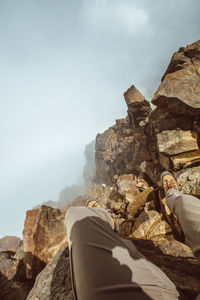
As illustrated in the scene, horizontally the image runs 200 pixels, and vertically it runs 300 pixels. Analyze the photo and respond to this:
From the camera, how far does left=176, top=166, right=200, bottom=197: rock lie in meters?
4.07

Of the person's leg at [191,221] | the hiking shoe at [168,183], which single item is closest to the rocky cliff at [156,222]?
the hiking shoe at [168,183]

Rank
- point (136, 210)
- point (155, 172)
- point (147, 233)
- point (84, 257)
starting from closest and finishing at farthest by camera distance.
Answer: point (84, 257), point (147, 233), point (136, 210), point (155, 172)

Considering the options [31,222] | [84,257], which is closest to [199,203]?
[84,257]

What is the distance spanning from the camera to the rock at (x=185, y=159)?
584 centimetres

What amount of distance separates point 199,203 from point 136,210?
4.27m

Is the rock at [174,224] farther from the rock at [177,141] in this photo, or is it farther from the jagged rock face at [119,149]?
the jagged rock face at [119,149]

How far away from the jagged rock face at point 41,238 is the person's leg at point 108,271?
12.8 feet

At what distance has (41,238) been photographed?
14.9 ft

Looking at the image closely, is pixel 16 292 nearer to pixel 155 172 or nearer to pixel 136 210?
pixel 136 210

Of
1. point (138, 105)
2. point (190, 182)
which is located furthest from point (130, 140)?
point (190, 182)

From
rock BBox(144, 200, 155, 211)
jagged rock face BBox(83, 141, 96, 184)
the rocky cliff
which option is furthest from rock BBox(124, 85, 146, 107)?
jagged rock face BBox(83, 141, 96, 184)

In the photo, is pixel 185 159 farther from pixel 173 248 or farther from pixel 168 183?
pixel 173 248

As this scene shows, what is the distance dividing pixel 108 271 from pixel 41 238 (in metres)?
4.70

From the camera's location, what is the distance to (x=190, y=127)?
6.50 meters
